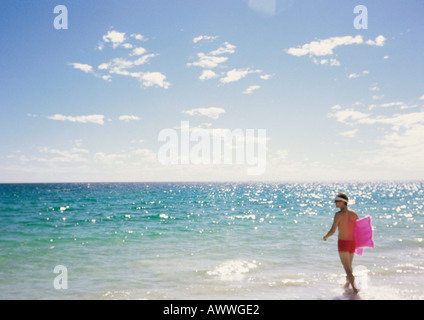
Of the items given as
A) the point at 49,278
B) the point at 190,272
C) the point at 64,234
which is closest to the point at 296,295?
the point at 190,272

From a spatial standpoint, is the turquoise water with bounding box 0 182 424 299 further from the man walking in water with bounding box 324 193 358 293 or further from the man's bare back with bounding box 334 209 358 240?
the man's bare back with bounding box 334 209 358 240

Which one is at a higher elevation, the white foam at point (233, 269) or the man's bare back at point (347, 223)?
the man's bare back at point (347, 223)

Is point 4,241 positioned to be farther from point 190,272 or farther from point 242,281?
point 242,281

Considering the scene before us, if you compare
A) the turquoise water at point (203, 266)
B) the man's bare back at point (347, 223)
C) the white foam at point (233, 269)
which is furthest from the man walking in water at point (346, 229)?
the white foam at point (233, 269)

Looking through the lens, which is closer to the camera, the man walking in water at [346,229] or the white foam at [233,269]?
the man walking in water at [346,229]

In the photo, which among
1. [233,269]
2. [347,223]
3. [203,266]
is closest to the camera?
[347,223]

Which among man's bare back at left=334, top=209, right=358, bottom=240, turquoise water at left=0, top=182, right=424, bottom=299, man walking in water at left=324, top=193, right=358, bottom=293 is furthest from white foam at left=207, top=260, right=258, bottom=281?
man's bare back at left=334, top=209, right=358, bottom=240

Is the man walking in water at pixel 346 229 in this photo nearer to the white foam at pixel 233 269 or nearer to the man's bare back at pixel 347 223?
the man's bare back at pixel 347 223

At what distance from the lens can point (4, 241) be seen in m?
15.9

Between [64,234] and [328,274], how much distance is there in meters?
14.8

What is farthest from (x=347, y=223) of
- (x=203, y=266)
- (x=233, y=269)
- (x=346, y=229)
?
(x=203, y=266)

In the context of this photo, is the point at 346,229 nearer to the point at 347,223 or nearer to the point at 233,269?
the point at 347,223

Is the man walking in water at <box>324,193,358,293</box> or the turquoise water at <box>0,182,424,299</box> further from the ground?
the man walking in water at <box>324,193,358,293</box>
